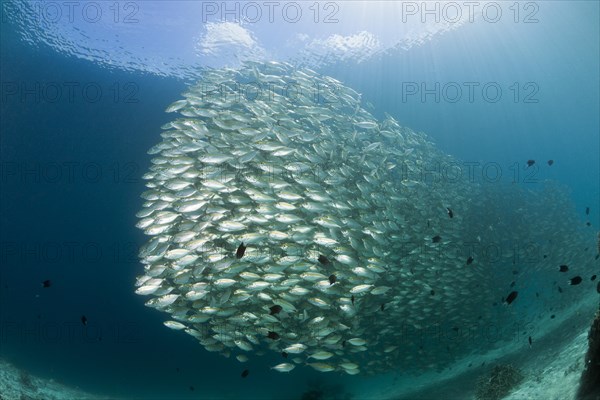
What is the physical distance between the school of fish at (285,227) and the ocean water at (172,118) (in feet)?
14.6

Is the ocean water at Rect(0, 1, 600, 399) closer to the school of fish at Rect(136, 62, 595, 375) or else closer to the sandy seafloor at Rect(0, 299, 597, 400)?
the sandy seafloor at Rect(0, 299, 597, 400)

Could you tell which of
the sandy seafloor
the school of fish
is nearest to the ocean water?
the sandy seafloor

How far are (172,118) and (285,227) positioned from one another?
67.9 ft

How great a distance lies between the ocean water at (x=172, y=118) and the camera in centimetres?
1828

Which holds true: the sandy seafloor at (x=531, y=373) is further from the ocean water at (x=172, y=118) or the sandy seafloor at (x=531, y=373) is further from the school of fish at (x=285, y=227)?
the school of fish at (x=285, y=227)

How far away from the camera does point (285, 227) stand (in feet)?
28.2

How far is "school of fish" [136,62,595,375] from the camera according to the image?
8273 millimetres

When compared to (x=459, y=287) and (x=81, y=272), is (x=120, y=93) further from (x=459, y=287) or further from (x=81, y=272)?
(x=459, y=287)

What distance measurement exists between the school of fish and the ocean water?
4.44 m

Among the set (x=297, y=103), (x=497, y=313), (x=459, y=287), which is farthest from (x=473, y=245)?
(x=297, y=103)

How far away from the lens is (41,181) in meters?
28.9

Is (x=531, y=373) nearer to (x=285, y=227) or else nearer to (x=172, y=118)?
(x=285, y=227)

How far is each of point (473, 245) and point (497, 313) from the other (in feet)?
13.1

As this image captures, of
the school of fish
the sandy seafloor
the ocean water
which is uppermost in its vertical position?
the ocean water
